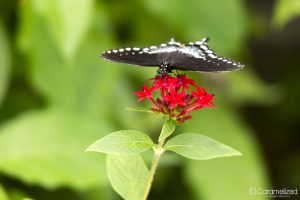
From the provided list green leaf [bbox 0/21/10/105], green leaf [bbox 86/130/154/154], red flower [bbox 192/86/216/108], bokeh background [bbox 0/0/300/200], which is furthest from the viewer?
green leaf [bbox 0/21/10/105]

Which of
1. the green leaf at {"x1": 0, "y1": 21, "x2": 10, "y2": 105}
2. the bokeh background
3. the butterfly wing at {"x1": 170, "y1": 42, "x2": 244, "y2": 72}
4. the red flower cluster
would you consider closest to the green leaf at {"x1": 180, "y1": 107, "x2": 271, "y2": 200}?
the bokeh background

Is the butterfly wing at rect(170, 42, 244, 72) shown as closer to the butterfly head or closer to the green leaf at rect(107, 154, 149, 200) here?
the butterfly head

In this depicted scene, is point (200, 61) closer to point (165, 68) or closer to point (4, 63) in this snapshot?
point (165, 68)

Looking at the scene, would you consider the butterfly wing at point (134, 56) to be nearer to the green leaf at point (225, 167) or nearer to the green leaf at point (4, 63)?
the green leaf at point (4, 63)

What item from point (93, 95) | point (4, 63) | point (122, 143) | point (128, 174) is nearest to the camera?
point (122, 143)

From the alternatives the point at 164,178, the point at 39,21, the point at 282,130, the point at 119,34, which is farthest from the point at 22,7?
the point at 282,130

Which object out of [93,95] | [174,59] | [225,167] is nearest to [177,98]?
[174,59]

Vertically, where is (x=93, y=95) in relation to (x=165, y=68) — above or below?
above
